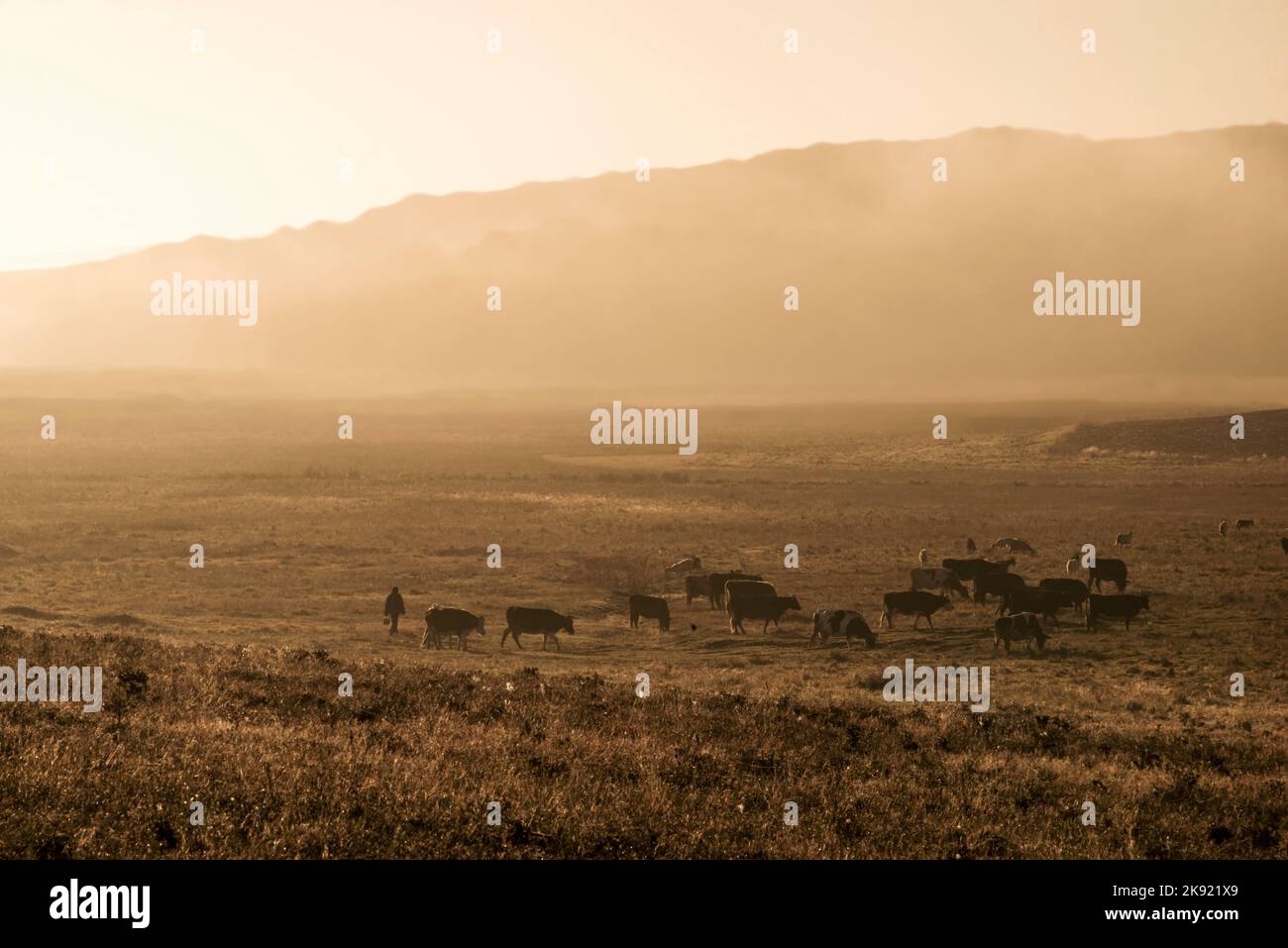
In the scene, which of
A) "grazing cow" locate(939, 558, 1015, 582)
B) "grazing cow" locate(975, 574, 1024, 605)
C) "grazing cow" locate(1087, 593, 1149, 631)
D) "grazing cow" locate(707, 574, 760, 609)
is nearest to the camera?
"grazing cow" locate(1087, 593, 1149, 631)

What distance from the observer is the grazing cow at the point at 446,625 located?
30781mm

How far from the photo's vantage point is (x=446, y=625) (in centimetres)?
3094

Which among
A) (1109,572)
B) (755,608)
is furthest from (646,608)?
(1109,572)

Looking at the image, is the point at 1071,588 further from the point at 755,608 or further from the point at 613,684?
the point at 613,684

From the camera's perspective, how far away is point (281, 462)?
100812 mm

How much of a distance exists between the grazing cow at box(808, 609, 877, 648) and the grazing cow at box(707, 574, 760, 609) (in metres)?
6.99

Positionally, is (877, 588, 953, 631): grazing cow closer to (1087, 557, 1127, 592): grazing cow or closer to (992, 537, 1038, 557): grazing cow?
(1087, 557, 1127, 592): grazing cow

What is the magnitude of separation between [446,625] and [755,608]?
876 centimetres

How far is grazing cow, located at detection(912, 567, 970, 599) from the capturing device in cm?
3762

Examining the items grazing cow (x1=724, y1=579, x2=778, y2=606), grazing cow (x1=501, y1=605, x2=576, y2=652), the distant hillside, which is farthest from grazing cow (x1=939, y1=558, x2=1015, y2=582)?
the distant hillside

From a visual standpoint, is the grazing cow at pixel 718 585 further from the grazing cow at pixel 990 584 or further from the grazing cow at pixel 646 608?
the grazing cow at pixel 990 584
